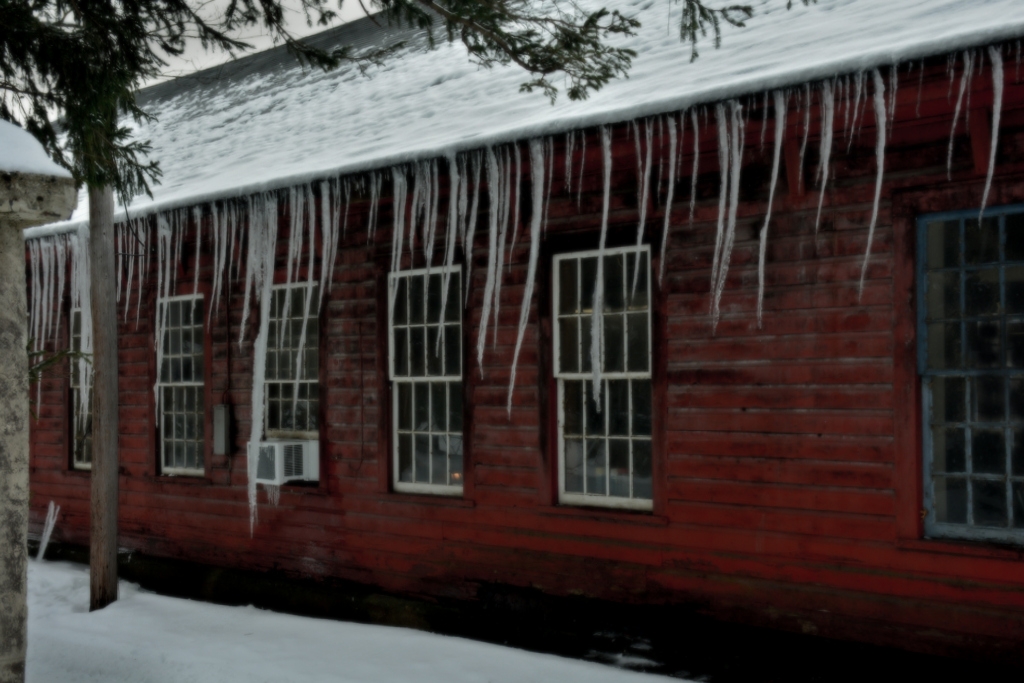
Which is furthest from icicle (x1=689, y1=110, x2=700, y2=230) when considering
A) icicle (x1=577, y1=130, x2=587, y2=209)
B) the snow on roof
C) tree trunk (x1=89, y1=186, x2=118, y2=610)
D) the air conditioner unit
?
tree trunk (x1=89, y1=186, x2=118, y2=610)

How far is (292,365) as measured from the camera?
8969mm

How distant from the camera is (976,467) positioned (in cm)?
534

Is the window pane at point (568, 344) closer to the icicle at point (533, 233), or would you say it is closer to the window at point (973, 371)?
the icicle at point (533, 233)

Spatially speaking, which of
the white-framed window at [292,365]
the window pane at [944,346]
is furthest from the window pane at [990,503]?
the white-framed window at [292,365]

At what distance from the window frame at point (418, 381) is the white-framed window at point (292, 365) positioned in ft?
3.22

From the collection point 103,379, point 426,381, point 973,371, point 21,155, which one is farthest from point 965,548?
point 103,379

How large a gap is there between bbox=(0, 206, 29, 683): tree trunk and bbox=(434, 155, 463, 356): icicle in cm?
372

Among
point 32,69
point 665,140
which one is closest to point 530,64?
point 665,140

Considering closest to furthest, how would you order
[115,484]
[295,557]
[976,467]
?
[976,467] → [115,484] → [295,557]

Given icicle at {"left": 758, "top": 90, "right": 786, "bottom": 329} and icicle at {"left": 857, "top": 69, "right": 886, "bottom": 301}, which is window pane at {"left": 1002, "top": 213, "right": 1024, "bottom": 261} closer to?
icicle at {"left": 857, "top": 69, "right": 886, "bottom": 301}

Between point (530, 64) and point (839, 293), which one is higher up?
point (530, 64)

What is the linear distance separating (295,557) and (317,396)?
1.49 m

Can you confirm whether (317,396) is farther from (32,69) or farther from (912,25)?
(912,25)

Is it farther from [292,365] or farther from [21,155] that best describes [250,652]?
[21,155]
